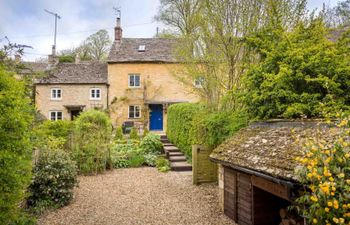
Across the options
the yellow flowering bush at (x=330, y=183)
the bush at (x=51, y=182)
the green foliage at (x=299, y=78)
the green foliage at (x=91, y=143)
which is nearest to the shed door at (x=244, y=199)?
the green foliage at (x=299, y=78)

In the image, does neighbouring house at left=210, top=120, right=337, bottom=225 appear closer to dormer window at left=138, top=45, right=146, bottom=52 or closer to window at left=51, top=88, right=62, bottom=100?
dormer window at left=138, top=45, right=146, bottom=52

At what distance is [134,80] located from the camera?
80.0ft

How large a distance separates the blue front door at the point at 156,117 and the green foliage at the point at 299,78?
18320 millimetres

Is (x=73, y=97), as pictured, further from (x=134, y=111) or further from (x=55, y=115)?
(x=134, y=111)

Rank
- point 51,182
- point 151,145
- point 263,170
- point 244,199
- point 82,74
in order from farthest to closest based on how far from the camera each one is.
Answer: point 82,74
point 151,145
point 51,182
point 244,199
point 263,170

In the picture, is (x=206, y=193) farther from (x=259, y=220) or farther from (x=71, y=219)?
(x=71, y=219)

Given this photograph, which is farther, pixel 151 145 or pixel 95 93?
pixel 95 93

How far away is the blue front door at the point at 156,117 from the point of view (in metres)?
24.7

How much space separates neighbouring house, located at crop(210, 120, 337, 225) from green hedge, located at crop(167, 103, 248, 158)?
1036 mm

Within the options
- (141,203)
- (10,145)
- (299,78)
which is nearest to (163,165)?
(141,203)

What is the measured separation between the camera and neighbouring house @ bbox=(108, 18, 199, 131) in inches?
947

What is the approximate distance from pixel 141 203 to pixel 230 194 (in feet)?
8.77

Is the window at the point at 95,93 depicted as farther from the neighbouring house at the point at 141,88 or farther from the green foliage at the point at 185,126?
the green foliage at the point at 185,126

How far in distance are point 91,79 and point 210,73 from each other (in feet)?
58.8
